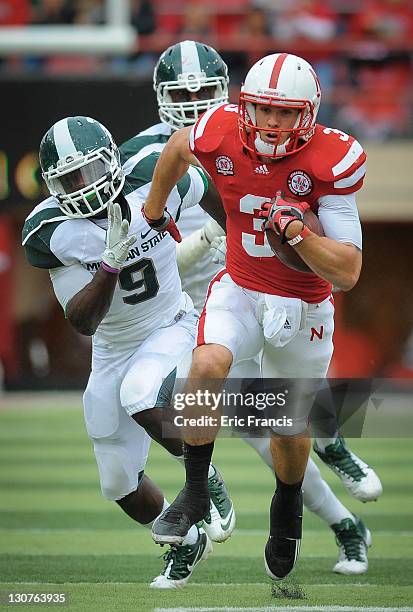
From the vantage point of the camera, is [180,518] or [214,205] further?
[214,205]

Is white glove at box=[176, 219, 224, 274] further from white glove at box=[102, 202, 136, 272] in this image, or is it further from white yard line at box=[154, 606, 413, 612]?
white yard line at box=[154, 606, 413, 612]

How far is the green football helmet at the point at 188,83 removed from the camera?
5598mm

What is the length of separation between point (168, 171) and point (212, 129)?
26cm

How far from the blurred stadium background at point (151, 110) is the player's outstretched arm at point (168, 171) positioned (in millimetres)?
4676

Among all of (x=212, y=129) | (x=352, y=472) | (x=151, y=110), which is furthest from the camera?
(x=151, y=110)

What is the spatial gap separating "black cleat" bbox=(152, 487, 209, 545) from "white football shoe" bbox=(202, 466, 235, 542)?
1.38 feet

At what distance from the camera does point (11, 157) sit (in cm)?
1085

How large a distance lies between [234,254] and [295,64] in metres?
0.76

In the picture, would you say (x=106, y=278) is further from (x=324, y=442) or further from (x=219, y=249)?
(x=324, y=442)

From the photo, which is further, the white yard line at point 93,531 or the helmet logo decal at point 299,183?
the white yard line at point 93,531

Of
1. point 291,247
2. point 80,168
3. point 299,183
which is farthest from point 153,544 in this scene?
point 299,183

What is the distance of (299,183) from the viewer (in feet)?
13.4

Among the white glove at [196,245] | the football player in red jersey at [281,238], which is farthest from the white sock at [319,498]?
the white glove at [196,245]

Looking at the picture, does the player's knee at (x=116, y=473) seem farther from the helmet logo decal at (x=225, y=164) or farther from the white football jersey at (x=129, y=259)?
the helmet logo decal at (x=225, y=164)
